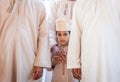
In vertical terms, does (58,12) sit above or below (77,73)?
above

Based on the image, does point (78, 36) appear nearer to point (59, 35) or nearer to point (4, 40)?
point (59, 35)

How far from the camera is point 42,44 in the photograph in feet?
7.44

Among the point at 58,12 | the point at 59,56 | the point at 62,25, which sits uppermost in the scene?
the point at 58,12

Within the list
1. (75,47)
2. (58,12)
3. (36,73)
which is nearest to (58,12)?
(58,12)

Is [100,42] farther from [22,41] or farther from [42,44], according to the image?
[22,41]

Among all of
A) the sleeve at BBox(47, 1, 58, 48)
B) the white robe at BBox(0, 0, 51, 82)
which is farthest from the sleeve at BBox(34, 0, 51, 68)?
→ the sleeve at BBox(47, 1, 58, 48)

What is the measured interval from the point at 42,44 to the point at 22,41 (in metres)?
0.20

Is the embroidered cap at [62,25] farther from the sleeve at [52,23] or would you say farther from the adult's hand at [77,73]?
the adult's hand at [77,73]

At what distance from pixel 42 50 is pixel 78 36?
370 mm

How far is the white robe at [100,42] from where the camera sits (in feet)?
6.52

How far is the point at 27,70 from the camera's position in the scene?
86.7 inches

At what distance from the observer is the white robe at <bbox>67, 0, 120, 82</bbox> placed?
6.52 feet

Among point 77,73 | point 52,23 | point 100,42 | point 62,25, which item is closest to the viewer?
point 100,42

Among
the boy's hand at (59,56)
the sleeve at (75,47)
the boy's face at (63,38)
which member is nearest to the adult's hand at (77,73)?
the sleeve at (75,47)
